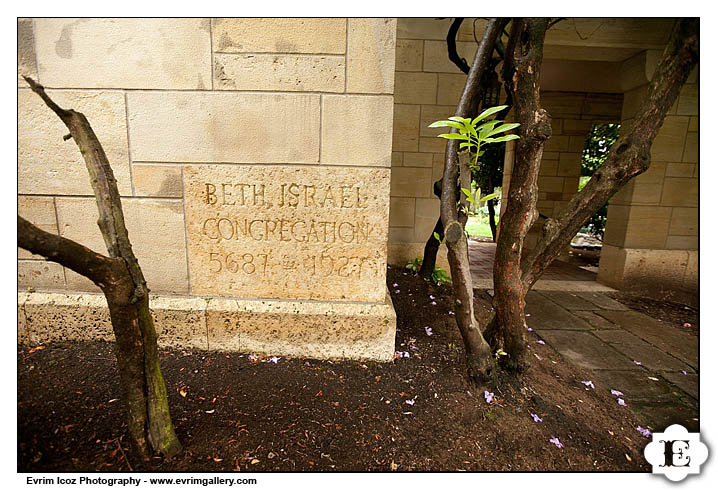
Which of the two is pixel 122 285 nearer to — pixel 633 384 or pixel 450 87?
pixel 633 384

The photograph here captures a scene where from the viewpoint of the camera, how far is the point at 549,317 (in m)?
3.38

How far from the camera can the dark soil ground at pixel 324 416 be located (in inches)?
55.7

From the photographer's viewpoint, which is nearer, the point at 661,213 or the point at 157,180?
the point at 157,180

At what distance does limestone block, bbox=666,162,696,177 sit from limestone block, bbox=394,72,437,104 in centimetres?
321

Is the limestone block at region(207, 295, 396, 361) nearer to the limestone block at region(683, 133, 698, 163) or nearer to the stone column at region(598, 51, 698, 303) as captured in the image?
the stone column at region(598, 51, 698, 303)

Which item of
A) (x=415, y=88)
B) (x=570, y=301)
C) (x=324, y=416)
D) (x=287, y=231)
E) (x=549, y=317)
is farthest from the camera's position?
(x=415, y=88)

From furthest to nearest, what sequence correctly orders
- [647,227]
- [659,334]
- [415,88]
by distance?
[647,227] < [415,88] < [659,334]

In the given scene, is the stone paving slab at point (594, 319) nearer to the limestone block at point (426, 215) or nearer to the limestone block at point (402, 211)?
the limestone block at point (426, 215)

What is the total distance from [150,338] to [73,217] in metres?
1.46

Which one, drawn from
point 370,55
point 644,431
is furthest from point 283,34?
point 644,431

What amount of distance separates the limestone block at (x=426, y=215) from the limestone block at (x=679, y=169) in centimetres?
302

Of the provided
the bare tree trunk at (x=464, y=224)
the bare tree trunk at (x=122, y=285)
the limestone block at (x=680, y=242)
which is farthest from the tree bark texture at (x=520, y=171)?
the limestone block at (x=680, y=242)

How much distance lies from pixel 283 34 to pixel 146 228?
1491mm

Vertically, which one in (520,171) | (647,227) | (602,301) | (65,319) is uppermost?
(520,171)
